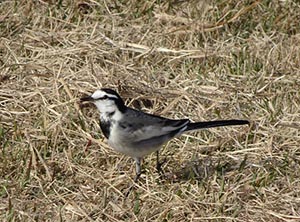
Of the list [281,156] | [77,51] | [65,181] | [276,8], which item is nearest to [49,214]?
[65,181]

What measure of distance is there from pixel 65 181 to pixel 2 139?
63 cm

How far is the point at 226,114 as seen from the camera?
642cm

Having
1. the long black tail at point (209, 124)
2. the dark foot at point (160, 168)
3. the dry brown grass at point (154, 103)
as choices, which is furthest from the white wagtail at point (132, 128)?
the dry brown grass at point (154, 103)

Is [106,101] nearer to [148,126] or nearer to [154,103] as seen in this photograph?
[148,126]

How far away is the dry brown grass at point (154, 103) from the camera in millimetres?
5430

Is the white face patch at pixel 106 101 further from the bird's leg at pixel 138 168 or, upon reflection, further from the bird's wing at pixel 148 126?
the bird's leg at pixel 138 168

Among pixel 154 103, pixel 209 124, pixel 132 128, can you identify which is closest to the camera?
pixel 132 128

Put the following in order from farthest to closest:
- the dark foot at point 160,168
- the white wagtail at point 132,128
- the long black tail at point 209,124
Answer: the dark foot at point 160,168
the long black tail at point 209,124
the white wagtail at point 132,128

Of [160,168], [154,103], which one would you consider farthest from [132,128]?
[154,103]

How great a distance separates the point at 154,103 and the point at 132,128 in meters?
1.12

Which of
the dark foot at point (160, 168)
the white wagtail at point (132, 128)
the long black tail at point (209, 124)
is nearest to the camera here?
the white wagtail at point (132, 128)

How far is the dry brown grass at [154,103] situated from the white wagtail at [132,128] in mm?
293

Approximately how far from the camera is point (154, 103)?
654cm

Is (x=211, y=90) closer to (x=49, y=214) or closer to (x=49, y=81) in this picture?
(x=49, y=81)
